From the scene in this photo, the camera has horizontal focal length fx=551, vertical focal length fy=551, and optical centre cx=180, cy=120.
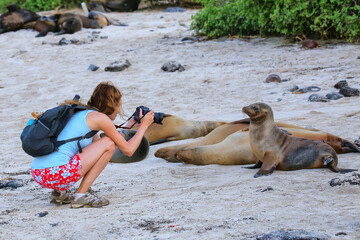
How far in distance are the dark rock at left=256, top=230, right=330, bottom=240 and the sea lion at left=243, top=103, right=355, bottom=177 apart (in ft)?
5.07

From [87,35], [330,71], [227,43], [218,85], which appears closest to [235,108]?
[218,85]

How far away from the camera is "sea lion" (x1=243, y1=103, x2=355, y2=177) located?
4.42 metres

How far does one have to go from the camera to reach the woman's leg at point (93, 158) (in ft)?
12.6

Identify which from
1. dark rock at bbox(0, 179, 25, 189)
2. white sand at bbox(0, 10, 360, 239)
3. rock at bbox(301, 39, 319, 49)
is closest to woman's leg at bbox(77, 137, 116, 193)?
white sand at bbox(0, 10, 360, 239)

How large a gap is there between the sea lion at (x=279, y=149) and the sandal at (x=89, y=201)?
4.07 ft

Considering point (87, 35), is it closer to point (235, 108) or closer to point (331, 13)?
point (331, 13)

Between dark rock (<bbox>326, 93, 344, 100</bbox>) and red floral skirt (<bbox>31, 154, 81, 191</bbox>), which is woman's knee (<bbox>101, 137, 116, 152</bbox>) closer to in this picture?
red floral skirt (<bbox>31, 154, 81, 191</bbox>)

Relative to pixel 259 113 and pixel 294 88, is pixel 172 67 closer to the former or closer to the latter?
pixel 294 88

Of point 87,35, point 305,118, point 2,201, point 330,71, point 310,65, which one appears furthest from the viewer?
point 87,35

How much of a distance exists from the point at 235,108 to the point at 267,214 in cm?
432

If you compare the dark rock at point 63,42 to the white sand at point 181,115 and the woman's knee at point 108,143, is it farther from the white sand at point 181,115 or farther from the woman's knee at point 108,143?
the woman's knee at point 108,143

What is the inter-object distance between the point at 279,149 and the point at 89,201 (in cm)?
166

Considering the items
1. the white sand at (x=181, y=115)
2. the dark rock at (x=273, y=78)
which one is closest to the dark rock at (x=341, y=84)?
the white sand at (x=181, y=115)

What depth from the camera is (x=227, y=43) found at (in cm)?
1135
